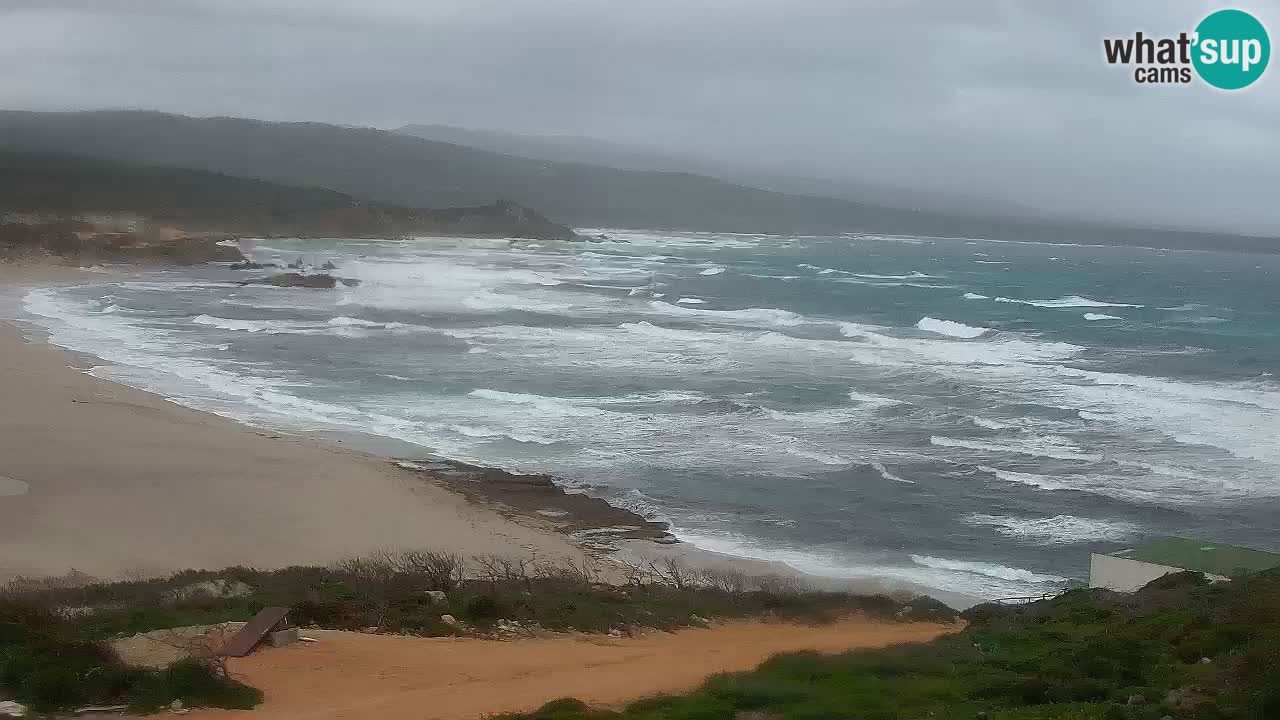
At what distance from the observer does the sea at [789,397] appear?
61.3 ft

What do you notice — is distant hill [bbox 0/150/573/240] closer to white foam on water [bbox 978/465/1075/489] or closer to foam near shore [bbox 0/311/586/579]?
foam near shore [bbox 0/311/586/579]

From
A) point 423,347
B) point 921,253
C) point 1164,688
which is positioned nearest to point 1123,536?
point 1164,688

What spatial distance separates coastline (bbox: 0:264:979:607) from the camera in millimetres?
14930

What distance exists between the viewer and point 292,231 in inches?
3548

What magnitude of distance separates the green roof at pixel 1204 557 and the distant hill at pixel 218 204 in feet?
154

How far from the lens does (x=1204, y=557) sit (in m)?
14.0

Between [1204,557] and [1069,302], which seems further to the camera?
[1069,302]

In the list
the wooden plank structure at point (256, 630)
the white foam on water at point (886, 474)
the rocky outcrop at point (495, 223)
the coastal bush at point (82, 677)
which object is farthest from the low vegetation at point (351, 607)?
the rocky outcrop at point (495, 223)

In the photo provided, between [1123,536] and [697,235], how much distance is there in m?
124

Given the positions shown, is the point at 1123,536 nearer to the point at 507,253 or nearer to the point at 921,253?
the point at 507,253

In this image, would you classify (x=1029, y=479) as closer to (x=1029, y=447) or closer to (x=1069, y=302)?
(x=1029, y=447)

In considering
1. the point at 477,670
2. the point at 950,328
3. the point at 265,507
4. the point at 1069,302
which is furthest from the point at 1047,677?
the point at 1069,302

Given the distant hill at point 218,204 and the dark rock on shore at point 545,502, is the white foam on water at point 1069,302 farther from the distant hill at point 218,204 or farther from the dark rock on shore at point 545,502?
the distant hill at point 218,204

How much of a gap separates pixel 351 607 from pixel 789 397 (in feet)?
60.3
